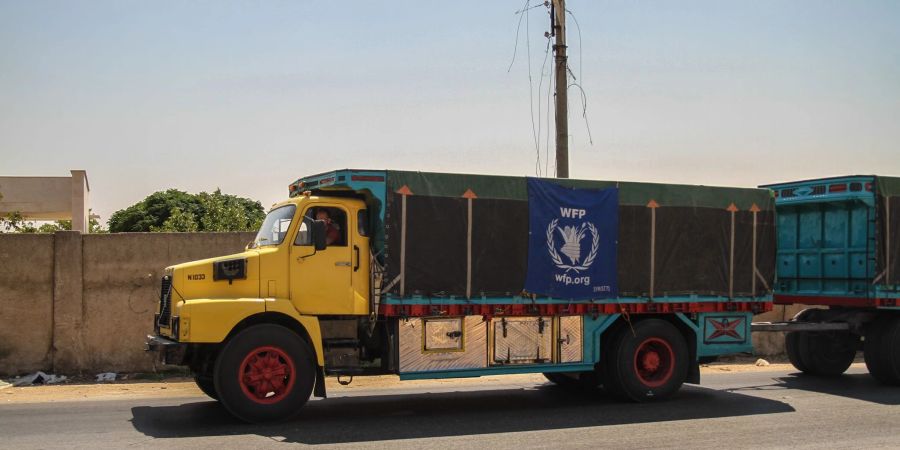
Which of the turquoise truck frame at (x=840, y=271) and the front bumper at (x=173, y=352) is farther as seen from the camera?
the turquoise truck frame at (x=840, y=271)

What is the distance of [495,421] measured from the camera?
412 inches

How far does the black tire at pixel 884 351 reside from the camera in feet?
45.1

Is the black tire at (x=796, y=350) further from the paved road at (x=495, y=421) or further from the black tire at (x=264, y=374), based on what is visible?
the black tire at (x=264, y=374)

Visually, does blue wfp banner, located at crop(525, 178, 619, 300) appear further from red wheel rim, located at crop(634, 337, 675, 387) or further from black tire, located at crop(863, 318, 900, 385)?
black tire, located at crop(863, 318, 900, 385)

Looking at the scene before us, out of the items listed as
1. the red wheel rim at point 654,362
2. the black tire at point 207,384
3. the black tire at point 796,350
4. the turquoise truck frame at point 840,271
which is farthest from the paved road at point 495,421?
the black tire at point 796,350

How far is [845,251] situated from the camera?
14297 millimetres

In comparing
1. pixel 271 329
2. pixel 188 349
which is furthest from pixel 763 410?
pixel 188 349

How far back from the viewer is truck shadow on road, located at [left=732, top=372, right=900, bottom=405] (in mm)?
12554

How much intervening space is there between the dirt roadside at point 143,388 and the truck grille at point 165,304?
6.92 feet

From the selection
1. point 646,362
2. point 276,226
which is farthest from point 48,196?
point 646,362

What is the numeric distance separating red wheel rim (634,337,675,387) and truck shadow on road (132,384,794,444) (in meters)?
0.37

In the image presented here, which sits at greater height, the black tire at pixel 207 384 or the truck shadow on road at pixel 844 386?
the black tire at pixel 207 384

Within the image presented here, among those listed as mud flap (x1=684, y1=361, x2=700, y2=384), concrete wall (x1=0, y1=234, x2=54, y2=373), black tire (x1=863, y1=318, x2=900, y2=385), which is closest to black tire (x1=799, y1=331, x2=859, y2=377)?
black tire (x1=863, y1=318, x2=900, y2=385)

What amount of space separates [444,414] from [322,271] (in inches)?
92.7
